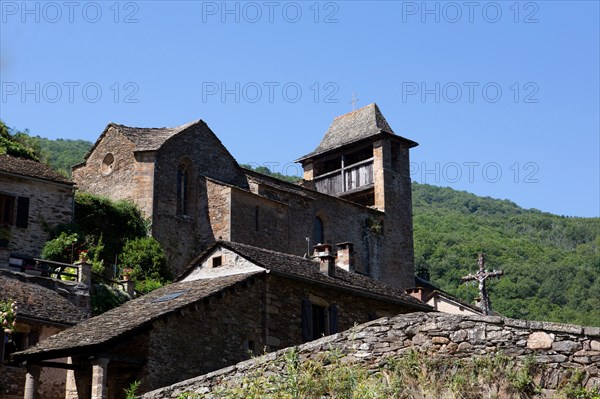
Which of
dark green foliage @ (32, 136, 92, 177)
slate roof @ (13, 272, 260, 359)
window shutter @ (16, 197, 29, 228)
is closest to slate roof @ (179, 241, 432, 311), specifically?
slate roof @ (13, 272, 260, 359)

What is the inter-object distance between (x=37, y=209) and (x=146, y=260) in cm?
438

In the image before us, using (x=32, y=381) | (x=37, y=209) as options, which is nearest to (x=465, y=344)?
(x=32, y=381)

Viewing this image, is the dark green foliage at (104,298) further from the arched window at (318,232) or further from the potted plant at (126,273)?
the arched window at (318,232)

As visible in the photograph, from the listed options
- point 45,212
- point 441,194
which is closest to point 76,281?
point 45,212

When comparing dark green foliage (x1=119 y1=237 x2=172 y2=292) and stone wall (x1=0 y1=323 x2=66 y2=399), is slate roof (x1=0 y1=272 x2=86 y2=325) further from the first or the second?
dark green foliage (x1=119 y1=237 x2=172 y2=292)

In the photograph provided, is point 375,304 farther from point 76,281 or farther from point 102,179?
point 102,179

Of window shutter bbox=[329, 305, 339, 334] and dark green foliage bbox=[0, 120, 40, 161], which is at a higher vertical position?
dark green foliage bbox=[0, 120, 40, 161]

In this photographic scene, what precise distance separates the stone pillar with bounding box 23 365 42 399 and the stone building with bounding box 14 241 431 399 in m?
0.03

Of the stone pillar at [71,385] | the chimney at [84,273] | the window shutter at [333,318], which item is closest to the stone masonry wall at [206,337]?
the window shutter at [333,318]

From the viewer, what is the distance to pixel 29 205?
31.6 meters

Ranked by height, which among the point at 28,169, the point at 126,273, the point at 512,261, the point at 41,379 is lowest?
the point at 41,379

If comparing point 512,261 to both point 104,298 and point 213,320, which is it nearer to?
point 104,298

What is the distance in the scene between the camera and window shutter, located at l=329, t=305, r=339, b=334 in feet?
75.6

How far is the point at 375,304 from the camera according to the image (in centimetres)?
2483
